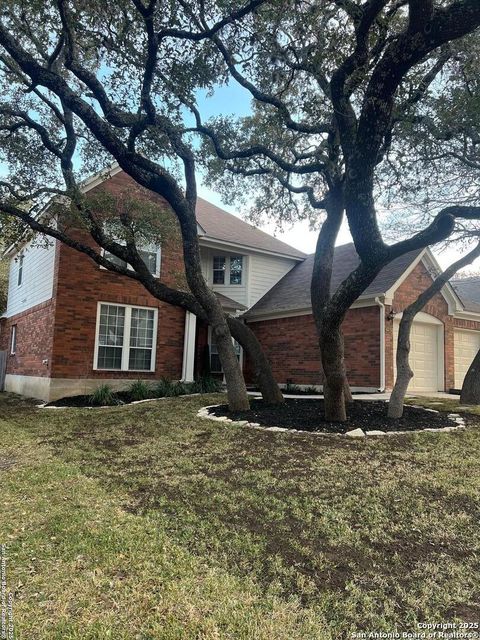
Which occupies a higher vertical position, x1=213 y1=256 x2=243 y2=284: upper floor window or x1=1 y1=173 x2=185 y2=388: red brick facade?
x1=213 y1=256 x2=243 y2=284: upper floor window

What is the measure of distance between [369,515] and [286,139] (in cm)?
891

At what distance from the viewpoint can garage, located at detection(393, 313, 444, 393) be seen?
46.0 feet

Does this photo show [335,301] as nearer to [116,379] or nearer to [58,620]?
[58,620]

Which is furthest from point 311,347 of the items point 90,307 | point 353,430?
point 353,430

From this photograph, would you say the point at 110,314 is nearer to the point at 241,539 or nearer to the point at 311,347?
the point at 311,347

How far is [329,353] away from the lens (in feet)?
23.7

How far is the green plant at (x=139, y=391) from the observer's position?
1244cm

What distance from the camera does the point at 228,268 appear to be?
17.6 m

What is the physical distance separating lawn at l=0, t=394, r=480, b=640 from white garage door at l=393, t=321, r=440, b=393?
8530 millimetres

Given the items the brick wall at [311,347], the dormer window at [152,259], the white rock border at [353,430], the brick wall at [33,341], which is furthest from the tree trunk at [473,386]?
the brick wall at [33,341]

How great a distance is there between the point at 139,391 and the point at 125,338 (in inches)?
84.0

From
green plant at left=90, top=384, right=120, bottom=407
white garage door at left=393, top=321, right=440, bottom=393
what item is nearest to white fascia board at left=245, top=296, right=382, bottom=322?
white garage door at left=393, top=321, right=440, bottom=393

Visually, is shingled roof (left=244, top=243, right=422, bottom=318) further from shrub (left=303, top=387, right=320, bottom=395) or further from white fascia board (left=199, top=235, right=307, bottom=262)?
shrub (left=303, top=387, right=320, bottom=395)

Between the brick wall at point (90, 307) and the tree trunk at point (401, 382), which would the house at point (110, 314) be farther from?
the tree trunk at point (401, 382)
